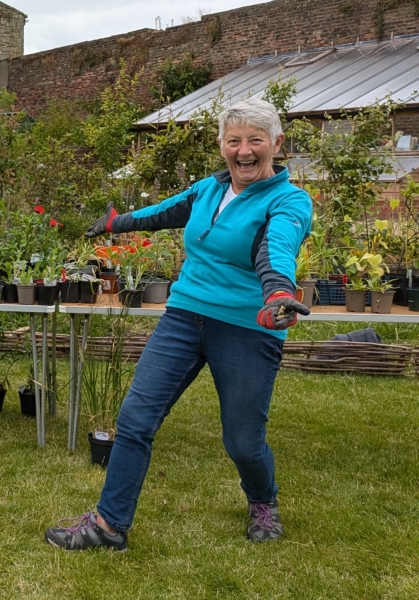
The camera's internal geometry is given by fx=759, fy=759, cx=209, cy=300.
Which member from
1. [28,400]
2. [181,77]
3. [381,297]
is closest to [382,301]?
[381,297]

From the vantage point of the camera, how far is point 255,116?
2572 millimetres

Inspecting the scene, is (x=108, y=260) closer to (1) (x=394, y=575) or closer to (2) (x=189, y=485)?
(2) (x=189, y=485)

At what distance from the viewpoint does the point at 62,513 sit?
3180mm

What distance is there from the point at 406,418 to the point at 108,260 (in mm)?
2182

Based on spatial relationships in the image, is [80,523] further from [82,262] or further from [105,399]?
[82,262]

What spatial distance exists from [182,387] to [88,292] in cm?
128

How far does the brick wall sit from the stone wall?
0.81 metres

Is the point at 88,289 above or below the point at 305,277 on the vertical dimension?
below

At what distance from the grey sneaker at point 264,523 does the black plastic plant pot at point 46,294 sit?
4.83 ft

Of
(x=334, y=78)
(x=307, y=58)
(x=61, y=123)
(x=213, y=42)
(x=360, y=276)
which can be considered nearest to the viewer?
(x=360, y=276)

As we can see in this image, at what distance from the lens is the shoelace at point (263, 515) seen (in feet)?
9.78

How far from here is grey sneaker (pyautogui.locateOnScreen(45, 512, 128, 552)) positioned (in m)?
2.76

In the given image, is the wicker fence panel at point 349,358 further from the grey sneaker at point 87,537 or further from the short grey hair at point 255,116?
the short grey hair at point 255,116

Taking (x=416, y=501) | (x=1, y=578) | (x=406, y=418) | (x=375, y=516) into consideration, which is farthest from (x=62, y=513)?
(x=406, y=418)
